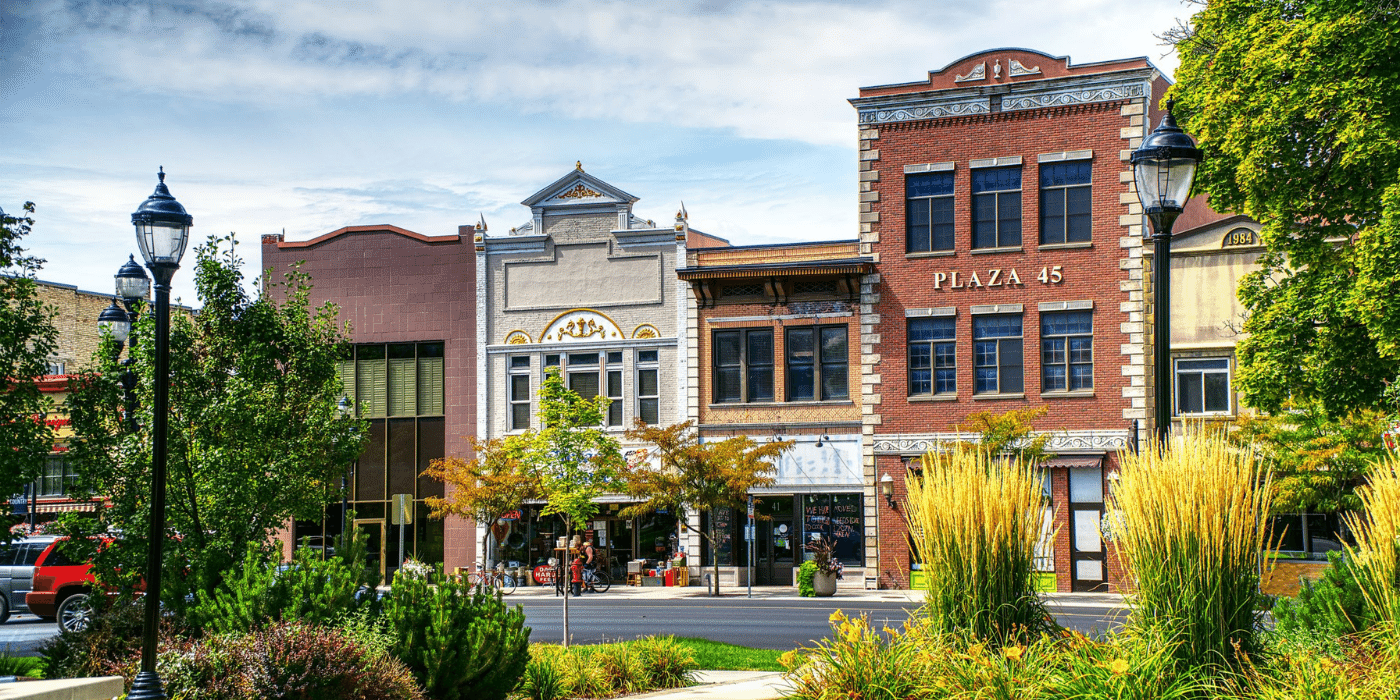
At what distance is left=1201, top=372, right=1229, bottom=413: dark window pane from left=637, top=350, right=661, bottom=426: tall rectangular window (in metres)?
14.7

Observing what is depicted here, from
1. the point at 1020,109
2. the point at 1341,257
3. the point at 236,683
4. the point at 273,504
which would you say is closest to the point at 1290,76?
the point at 1341,257

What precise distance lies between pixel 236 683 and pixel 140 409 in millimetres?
5362

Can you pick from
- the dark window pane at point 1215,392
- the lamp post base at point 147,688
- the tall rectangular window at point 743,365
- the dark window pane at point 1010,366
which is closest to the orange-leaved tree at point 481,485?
the tall rectangular window at point 743,365

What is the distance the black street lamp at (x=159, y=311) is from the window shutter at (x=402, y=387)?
89.2ft

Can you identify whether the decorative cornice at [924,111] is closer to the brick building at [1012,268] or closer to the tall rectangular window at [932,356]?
the brick building at [1012,268]

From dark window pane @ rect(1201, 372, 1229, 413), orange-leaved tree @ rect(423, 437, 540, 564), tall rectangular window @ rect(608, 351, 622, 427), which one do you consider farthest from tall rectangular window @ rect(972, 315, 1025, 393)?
orange-leaved tree @ rect(423, 437, 540, 564)

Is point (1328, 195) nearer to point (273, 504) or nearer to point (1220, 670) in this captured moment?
point (1220, 670)

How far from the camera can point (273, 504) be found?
13.6 meters

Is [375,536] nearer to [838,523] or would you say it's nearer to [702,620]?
[838,523]

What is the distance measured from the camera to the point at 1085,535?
3181 centimetres

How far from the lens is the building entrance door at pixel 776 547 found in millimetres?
34250

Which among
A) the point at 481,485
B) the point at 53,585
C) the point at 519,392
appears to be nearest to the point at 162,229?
the point at 53,585

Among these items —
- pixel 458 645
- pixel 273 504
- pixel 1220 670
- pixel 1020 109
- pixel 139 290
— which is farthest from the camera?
pixel 1020 109

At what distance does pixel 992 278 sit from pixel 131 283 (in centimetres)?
2193
